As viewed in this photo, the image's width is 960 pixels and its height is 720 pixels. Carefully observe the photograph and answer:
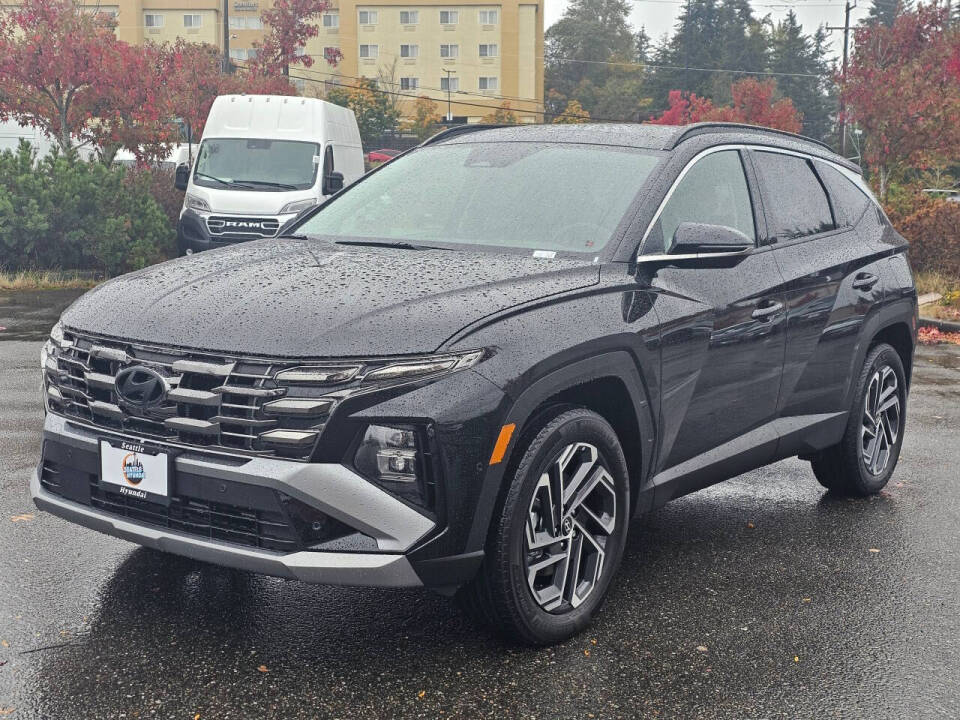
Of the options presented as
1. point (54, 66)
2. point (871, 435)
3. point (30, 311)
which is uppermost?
point (54, 66)

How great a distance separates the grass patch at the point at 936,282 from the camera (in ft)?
54.7

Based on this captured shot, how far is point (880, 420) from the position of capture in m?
6.18

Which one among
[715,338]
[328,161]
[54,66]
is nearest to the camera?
[715,338]

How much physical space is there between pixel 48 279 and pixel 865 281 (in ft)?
44.7

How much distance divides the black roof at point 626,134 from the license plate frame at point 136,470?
7.94ft

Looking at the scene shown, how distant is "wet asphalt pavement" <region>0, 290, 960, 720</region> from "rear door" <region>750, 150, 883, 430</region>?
67cm

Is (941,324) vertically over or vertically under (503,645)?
under

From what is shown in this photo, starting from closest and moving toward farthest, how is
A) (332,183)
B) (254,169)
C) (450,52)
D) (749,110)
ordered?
(332,183), (254,169), (749,110), (450,52)

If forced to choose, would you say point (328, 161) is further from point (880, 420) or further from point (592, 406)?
point (592, 406)

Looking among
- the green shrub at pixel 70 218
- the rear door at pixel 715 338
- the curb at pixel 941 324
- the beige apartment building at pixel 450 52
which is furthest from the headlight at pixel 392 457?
the beige apartment building at pixel 450 52

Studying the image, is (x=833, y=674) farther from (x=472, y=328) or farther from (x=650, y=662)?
(x=472, y=328)

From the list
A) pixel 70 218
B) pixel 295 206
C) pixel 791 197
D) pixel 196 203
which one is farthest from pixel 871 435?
pixel 70 218

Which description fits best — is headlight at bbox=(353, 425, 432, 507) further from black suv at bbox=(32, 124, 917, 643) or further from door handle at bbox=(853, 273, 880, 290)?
door handle at bbox=(853, 273, 880, 290)

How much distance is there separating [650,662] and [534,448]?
823mm
